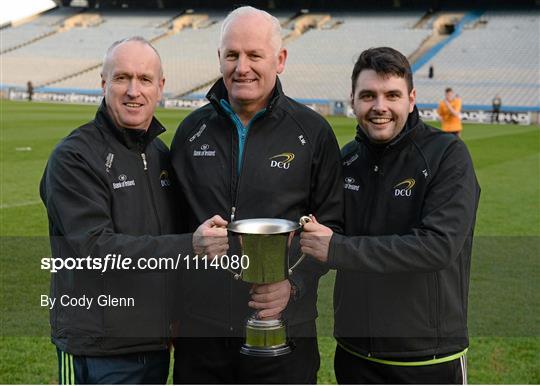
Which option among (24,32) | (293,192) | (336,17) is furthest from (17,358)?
(24,32)

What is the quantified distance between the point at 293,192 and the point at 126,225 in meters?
0.69

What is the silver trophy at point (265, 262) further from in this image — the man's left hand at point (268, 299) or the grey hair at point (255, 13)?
the grey hair at point (255, 13)

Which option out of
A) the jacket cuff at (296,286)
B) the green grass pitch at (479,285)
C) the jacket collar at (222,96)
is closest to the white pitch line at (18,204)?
the green grass pitch at (479,285)

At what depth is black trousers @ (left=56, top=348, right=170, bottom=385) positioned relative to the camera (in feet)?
8.96

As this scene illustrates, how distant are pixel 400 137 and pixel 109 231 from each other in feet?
3.86

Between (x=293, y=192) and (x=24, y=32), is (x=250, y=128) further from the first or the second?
(x=24, y=32)

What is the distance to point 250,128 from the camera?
2.95m

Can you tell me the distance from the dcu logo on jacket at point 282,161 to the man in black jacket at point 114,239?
0.48 m

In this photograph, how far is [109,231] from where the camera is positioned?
8.71 ft

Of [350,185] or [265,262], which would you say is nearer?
[265,262]

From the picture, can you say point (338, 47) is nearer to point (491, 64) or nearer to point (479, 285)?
point (491, 64)

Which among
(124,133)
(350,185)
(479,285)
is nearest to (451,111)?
(479,285)

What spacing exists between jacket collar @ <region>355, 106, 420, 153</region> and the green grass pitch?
6.67 feet
